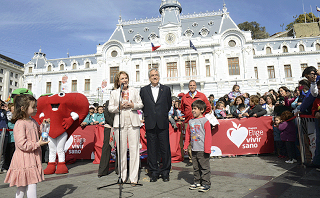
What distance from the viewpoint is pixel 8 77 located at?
168ft

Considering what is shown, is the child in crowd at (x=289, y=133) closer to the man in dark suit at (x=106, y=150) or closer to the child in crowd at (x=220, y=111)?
the child in crowd at (x=220, y=111)

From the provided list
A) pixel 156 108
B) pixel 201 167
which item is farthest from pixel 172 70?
pixel 201 167

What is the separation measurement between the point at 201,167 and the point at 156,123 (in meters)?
1.26

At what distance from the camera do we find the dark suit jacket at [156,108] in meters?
4.27

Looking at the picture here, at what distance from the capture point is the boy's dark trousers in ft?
11.4

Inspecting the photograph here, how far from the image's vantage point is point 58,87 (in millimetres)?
35906

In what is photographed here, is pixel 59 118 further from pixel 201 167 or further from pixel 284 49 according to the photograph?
pixel 284 49

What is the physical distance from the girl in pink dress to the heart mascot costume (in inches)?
91.0

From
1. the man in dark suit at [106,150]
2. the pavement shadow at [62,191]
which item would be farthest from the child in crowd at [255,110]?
the pavement shadow at [62,191]

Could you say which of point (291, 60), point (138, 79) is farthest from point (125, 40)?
point (291, 60)

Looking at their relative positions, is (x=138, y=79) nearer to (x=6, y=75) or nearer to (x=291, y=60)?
(x=291, y=60)

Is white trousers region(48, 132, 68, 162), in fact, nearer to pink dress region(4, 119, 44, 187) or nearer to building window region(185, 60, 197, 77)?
pink dress region(4, 119, 44, 187)

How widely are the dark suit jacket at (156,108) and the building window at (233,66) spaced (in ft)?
85.6

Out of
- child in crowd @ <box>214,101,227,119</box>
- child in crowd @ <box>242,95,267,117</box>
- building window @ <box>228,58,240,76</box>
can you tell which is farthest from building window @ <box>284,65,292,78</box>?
child in crowd @ <box>242,95,267,117</box>
